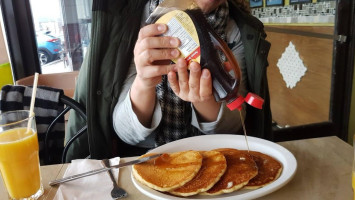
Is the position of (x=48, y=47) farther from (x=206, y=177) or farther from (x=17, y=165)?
(x=206, y=177)

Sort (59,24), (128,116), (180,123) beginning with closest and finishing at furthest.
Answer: (128,116)
(180,123)
(59,24)

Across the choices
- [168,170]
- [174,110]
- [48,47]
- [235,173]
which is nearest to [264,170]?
[235,173]

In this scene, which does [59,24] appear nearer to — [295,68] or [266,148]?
[295,68]

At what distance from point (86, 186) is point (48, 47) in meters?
2.38

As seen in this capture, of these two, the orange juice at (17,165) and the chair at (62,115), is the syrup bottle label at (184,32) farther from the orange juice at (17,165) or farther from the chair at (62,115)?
the chair at (62,115)

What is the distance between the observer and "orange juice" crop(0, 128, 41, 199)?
0.73m

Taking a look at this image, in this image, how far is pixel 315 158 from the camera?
825 millimetres

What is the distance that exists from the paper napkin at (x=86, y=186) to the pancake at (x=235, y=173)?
245 millimetres

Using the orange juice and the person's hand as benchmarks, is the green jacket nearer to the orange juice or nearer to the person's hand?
the person's hand

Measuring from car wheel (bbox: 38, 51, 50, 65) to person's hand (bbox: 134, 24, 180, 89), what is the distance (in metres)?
2.24

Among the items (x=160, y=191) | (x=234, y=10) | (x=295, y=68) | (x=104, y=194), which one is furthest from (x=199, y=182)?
(x=295, y=68)

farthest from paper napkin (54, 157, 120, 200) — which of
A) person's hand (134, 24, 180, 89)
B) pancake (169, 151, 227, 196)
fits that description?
person's hand (134, 24, 180, 89)

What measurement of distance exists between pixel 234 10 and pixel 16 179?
97 cm

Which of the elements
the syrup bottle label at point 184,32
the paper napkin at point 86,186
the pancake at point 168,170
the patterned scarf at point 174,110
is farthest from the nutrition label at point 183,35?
the patterned scarf at point 174,110
